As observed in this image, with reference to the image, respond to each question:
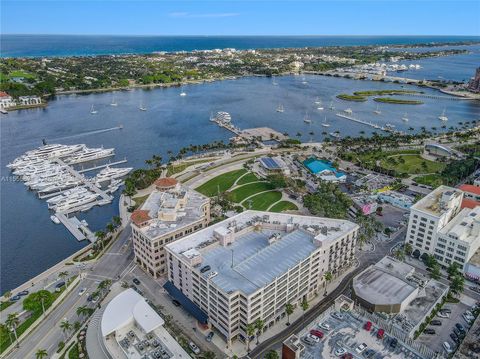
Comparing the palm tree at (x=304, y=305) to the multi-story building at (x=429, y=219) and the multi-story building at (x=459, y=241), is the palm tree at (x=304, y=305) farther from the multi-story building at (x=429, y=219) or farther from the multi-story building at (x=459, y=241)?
the multi-story building at (x=459, y=241)

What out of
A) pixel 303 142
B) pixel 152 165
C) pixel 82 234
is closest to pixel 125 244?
pixel 82 234

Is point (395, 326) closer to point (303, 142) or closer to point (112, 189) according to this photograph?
point (112, 189)

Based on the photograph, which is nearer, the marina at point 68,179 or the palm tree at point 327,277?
the palm tree at point 327,277

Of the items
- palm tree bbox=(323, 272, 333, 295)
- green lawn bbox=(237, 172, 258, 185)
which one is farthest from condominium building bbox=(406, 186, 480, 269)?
green lawn bbox=(237, 172, 258, 185)

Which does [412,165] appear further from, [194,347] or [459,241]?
[194,347]

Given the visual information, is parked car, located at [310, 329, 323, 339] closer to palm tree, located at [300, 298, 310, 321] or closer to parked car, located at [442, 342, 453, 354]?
palm tree, located at [300, 298, 310, 321]

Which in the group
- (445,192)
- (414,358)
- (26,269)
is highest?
(445,192)

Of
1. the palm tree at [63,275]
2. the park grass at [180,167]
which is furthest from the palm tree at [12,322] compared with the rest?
the park grass at [180,167]
